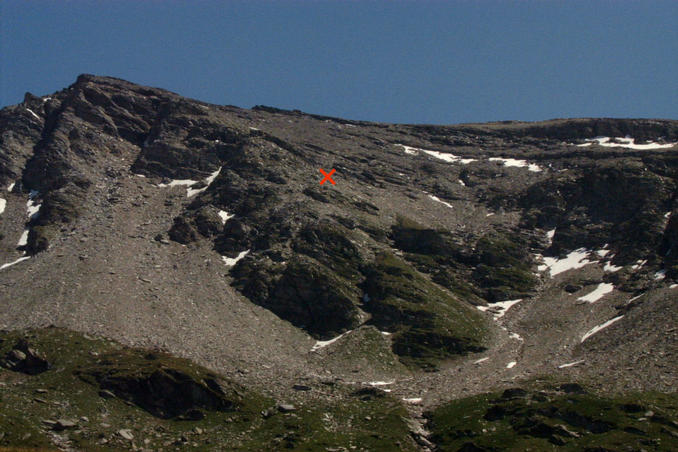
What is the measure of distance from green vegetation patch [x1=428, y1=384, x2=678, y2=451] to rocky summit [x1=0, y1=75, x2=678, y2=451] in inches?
10.8

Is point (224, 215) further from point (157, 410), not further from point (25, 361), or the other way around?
point (157, 410)

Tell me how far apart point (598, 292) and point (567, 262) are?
21.2m

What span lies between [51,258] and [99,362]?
4113cm

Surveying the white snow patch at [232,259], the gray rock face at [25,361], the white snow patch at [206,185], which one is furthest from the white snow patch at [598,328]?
the white snow patch at [206,185]

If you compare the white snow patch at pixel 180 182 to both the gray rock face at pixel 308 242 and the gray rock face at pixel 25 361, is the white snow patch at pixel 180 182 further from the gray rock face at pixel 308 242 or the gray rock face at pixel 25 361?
the gray rock face at pixel 25 361

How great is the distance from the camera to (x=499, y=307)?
119m

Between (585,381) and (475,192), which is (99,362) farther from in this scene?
(475,192)

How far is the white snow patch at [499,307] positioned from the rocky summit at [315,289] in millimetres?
980

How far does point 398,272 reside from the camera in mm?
123500

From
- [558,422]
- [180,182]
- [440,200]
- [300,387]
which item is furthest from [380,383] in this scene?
[440,200]

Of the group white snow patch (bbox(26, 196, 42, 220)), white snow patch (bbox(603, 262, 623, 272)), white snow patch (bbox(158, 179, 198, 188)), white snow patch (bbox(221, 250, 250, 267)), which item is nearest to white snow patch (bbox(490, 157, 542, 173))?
white snow patch (bbox(603, 262, 623, 272))

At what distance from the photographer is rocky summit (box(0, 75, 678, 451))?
6962 centimetres

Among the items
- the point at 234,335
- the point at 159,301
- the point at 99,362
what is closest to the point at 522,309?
the point at 234,335

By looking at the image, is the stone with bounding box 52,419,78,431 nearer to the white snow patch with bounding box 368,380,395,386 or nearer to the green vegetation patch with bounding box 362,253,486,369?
the white snow patch with bounding box 368,380,395,386
